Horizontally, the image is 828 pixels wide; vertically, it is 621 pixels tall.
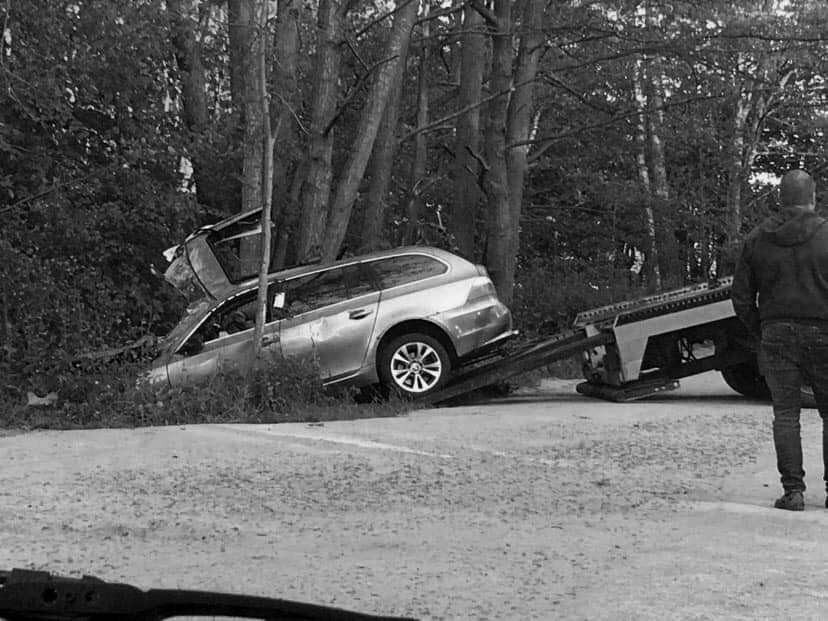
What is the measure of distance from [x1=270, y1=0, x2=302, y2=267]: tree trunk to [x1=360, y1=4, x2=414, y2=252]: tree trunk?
56.9 inches

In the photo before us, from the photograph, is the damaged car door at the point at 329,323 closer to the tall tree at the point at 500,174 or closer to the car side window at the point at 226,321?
the car side window at the point at 226,321

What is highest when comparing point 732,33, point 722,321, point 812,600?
point 732,33

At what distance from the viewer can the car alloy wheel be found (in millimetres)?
13648

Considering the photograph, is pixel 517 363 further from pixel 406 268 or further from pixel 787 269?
pixel 787 269

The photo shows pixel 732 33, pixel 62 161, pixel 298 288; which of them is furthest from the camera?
pixel 732 33

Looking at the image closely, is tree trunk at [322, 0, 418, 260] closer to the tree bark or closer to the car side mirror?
the tree bark

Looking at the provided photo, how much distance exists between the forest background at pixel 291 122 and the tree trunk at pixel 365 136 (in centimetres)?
3

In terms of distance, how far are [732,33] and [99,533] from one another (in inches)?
562

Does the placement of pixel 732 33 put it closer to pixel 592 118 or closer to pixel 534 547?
pixel 592 118

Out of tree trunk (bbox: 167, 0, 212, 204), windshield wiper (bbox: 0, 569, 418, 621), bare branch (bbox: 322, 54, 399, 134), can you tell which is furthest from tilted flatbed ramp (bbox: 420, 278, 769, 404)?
windshield wiper (bbox: 0, 569, 418, 621)

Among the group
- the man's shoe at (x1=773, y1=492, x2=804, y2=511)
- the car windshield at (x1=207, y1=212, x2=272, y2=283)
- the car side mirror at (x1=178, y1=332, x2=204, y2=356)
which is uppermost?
the car windshield at (x1=207, y1=212, x2=272, y2=283)

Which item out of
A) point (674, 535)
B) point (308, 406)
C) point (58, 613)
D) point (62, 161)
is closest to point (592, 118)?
point (62, 161)

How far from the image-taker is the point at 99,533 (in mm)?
6953

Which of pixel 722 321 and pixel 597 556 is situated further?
pixel 722 321
